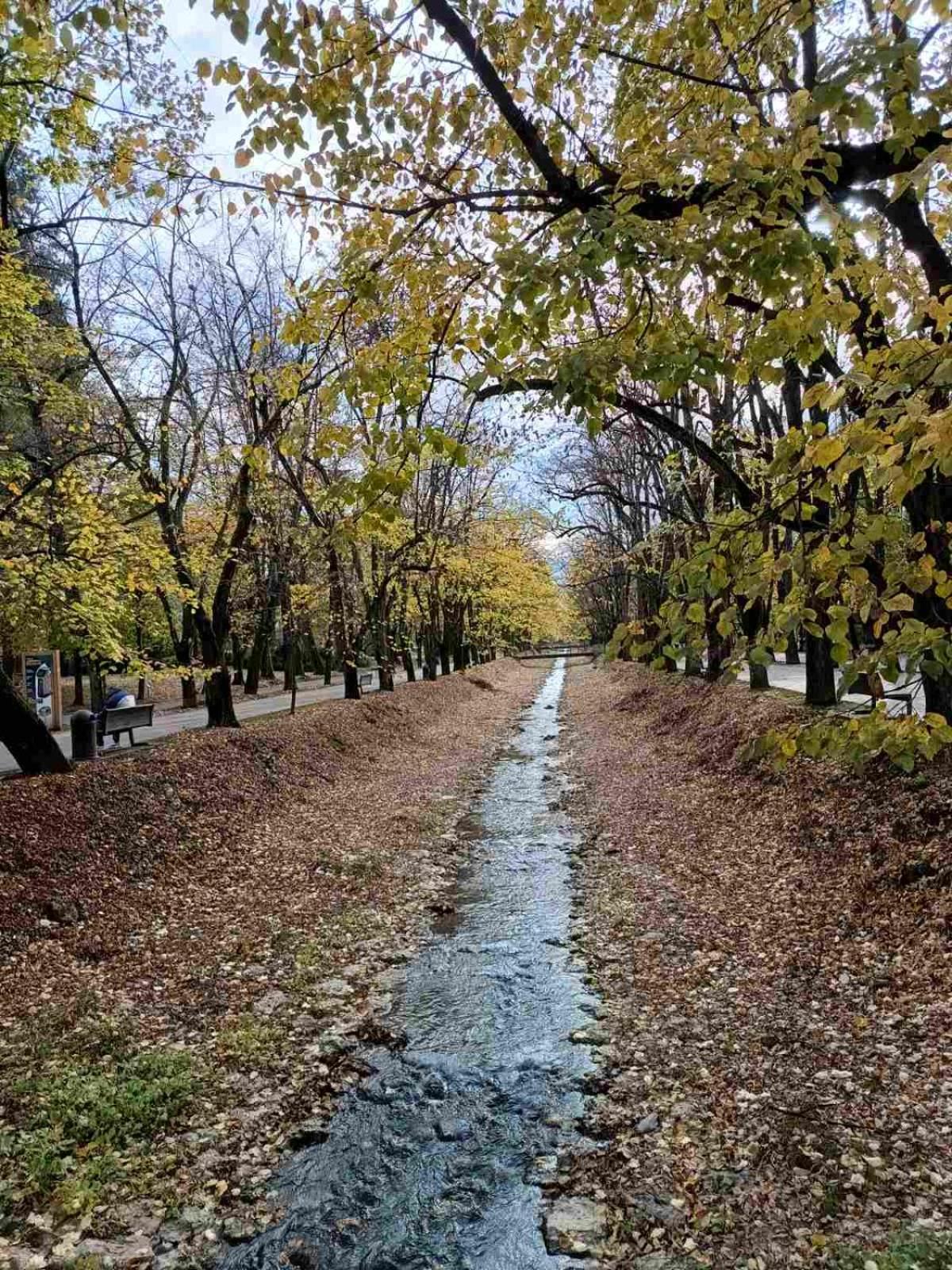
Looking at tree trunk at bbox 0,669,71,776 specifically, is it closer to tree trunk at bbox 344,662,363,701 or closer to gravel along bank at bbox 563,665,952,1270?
gravel along bank at bbox 563,665,952,1270

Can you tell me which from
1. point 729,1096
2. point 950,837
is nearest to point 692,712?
point 950,837

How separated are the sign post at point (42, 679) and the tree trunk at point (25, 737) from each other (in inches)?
435

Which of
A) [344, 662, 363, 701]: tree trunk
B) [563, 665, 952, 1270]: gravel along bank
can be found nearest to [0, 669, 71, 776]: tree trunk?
[563, 665, 952, 1270]: gravel along bank

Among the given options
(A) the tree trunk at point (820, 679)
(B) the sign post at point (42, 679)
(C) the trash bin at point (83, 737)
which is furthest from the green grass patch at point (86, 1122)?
(B) the sign post at point (42, 679)

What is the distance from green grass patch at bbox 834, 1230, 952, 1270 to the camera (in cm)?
365

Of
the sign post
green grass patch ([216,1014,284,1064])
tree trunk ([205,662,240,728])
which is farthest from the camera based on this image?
the sign post

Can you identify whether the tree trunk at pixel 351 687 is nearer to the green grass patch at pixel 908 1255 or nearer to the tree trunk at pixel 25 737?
the tree trunk at pixel 25 737

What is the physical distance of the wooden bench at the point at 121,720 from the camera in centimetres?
1642

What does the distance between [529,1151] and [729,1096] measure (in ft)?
4.71

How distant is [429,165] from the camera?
462 centimetres

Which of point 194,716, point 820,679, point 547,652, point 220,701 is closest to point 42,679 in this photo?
point 194,716

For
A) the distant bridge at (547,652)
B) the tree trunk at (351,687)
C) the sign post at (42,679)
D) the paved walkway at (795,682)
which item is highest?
the sign post at (42,679)

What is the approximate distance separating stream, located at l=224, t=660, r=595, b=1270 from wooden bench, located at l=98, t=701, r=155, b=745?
10.3 metres

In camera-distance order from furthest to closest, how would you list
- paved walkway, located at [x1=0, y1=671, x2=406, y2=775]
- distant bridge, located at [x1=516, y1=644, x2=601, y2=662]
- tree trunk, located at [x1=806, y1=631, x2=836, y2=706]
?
distant bridge, located at [x1=516, y1=644, x2=601, y2=662], paved walkway, located at [x1=0, y1=671, x2=406, y2=775], tree trunk, located at [x1=806, y1=631, x2=836, y2=706]
